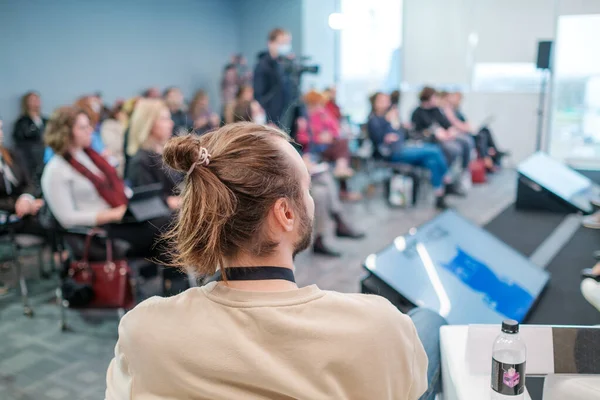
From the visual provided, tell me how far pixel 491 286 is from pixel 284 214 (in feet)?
4.44

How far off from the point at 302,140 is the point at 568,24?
4603mm

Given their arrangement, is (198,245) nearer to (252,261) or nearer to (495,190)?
(252,261)

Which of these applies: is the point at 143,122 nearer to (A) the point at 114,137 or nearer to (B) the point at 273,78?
(B) the point at 273,78

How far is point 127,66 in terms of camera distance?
7.86 m

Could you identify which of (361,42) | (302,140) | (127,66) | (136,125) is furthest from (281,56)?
(361,42)

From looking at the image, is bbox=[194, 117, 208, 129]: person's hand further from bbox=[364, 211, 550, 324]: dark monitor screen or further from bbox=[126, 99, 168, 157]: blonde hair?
bbox=[364, 211, 550, 324]: dark monitor screen

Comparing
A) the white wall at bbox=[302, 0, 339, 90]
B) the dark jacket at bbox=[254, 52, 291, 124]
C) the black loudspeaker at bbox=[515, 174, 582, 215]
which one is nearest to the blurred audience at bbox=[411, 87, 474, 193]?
the dark jacket at bbox=[254, 52, 291, 124]

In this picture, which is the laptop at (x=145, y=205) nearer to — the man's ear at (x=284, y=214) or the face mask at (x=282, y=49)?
the man's ear at (x=284, y=214)

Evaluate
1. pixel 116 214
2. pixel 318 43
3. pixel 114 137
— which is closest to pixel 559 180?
pixel 116 214

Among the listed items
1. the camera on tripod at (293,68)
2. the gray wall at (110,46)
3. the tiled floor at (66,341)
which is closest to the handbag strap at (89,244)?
the tiled floor at (66,341)

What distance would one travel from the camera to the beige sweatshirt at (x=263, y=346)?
34.3 inches

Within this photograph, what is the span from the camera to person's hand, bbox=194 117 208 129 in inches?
223

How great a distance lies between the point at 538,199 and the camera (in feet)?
11.8

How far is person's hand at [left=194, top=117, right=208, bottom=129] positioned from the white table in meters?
4.51
